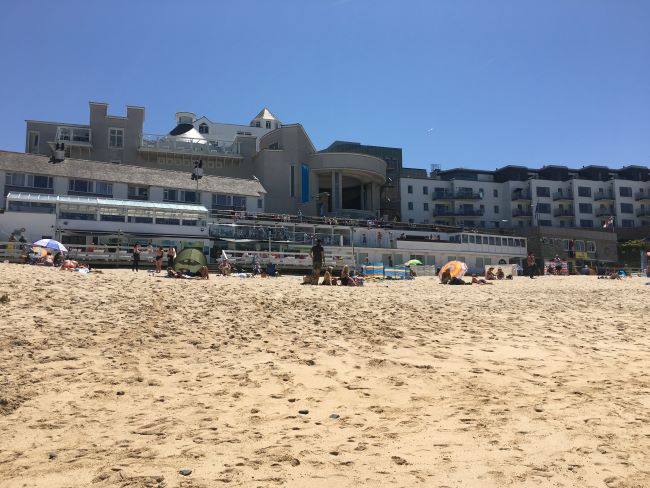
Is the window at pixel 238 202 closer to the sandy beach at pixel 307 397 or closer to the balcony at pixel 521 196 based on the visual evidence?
the sandy beach at pixel 307 397

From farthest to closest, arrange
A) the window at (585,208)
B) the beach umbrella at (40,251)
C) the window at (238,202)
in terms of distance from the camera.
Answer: the window at (585,208) → the window at (238,202) → the beach umbrella at (40,251)

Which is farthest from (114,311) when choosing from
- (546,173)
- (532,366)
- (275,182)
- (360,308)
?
(546,173)

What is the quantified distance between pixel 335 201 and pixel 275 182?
8119 millimetres

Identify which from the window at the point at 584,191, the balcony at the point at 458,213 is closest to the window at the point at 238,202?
the balcony at the point at 458,213

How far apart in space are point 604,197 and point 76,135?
8008 cm

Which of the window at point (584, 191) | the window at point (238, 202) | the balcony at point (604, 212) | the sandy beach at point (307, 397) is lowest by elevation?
the sandy beach at point (307, 397)

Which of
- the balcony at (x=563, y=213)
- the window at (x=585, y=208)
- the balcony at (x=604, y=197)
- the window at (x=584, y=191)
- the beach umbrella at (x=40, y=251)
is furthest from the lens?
the window at (x=584, y=191)

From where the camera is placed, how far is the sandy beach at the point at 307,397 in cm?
379

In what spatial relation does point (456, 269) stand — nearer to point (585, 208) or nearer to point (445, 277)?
point (445, 277)

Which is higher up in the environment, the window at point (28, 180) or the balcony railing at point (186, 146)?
the balcony railing at point (186, 146)

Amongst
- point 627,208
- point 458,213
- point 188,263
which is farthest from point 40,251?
point 627,208

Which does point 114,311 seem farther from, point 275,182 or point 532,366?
point 275,182

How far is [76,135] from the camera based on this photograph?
5503 centimetres

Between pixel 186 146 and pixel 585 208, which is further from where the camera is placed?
pixel 585 208
